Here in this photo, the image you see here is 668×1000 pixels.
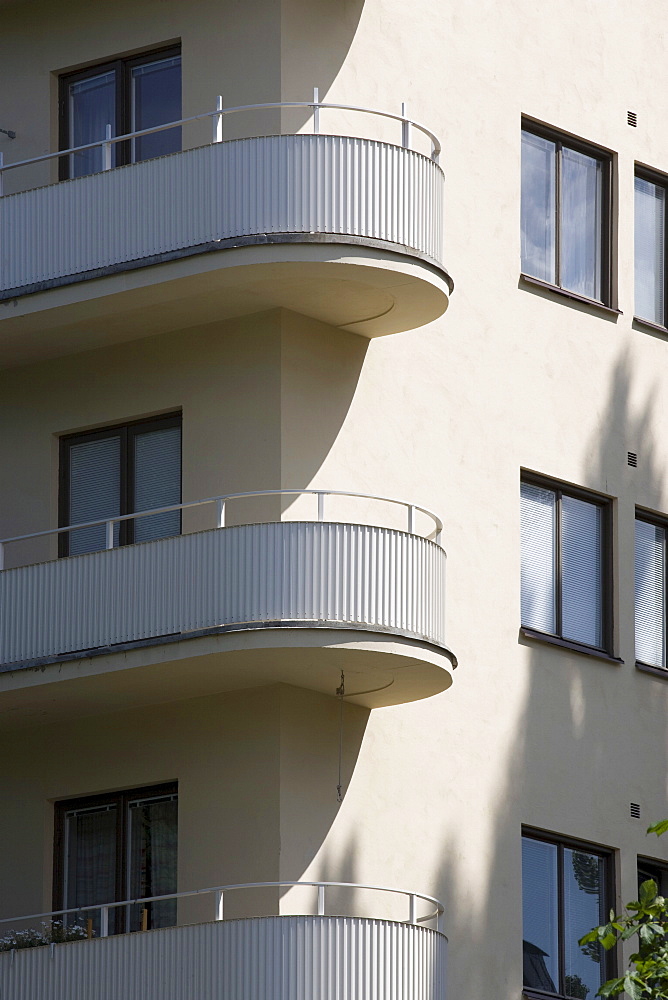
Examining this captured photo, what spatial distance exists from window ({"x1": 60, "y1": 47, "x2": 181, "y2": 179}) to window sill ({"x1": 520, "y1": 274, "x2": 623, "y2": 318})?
4.40 metres

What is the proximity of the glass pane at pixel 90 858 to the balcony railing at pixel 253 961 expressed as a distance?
1.87 meters

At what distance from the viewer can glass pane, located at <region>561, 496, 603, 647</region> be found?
87.7ft

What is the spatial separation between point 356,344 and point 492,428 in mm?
2049

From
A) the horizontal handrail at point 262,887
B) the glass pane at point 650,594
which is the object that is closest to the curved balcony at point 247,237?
the glass pane at point 650,594

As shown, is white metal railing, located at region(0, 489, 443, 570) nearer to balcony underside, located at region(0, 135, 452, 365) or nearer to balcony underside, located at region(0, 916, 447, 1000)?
balcony underside, located at region(0, 135, 452, 365)

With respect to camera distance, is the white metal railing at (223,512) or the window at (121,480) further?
the window at (121,480)

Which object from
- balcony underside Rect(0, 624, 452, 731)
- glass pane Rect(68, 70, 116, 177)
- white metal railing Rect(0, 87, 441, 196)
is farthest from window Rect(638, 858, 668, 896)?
glass pane Rect(68, 70, 116, 177)

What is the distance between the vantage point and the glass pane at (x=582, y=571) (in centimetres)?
2672

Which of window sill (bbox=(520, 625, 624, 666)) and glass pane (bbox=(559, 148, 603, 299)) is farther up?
glass pane (bbox=(559, 148, 603, 299))

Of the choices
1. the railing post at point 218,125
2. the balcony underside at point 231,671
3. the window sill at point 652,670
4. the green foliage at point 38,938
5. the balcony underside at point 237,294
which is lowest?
the green foliage at point 38,938

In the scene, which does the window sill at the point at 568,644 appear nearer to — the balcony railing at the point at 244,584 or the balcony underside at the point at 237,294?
the balcony railing at the point at 244,584

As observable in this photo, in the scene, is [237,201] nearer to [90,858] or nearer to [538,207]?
[538,207]

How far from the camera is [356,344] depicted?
81.7 ft

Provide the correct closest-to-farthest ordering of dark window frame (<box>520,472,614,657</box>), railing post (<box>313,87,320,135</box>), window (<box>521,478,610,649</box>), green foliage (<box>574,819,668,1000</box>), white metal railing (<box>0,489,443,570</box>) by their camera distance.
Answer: green foliage (<box>574,819,668,1000</box>), white metal railing (<box>0,489,443,570</box>), railing post (<box>313,87,320,135</box>), window (<box>521,478,610,649</box>), dark window frame (<box>520,472,614,657</box>)
